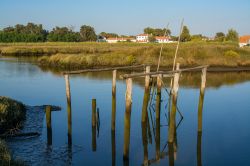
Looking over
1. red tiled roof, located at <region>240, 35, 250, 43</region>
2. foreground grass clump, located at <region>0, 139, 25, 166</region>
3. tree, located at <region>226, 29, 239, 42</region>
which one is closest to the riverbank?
foreground grass clump, located at <region>0, 139, 25, 166</region>

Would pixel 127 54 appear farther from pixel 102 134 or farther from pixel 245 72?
pixel 102 134

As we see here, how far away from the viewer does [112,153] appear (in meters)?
15.6

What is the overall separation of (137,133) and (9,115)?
6.21 metres

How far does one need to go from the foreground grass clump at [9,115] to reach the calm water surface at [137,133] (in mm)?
1229

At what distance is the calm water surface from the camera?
1501 cm

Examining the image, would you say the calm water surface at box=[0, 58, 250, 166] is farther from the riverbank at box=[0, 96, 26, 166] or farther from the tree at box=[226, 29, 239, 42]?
the tree at box=[226, 29, 239, 42]

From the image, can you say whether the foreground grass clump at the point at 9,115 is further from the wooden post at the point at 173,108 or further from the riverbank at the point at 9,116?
the wooden post at the point at 173,108

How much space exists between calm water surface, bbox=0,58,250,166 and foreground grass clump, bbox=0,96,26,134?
123cm

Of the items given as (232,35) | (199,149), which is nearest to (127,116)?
(199,149)

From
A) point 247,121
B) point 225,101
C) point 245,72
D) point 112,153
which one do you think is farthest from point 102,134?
point 245,72

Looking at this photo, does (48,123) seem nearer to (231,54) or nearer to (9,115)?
(9,115)

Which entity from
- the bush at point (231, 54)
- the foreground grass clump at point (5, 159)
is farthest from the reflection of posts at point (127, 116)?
the bush at point (231, 54)

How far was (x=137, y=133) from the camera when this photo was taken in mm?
18625

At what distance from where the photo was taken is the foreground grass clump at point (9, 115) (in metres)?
16.8
